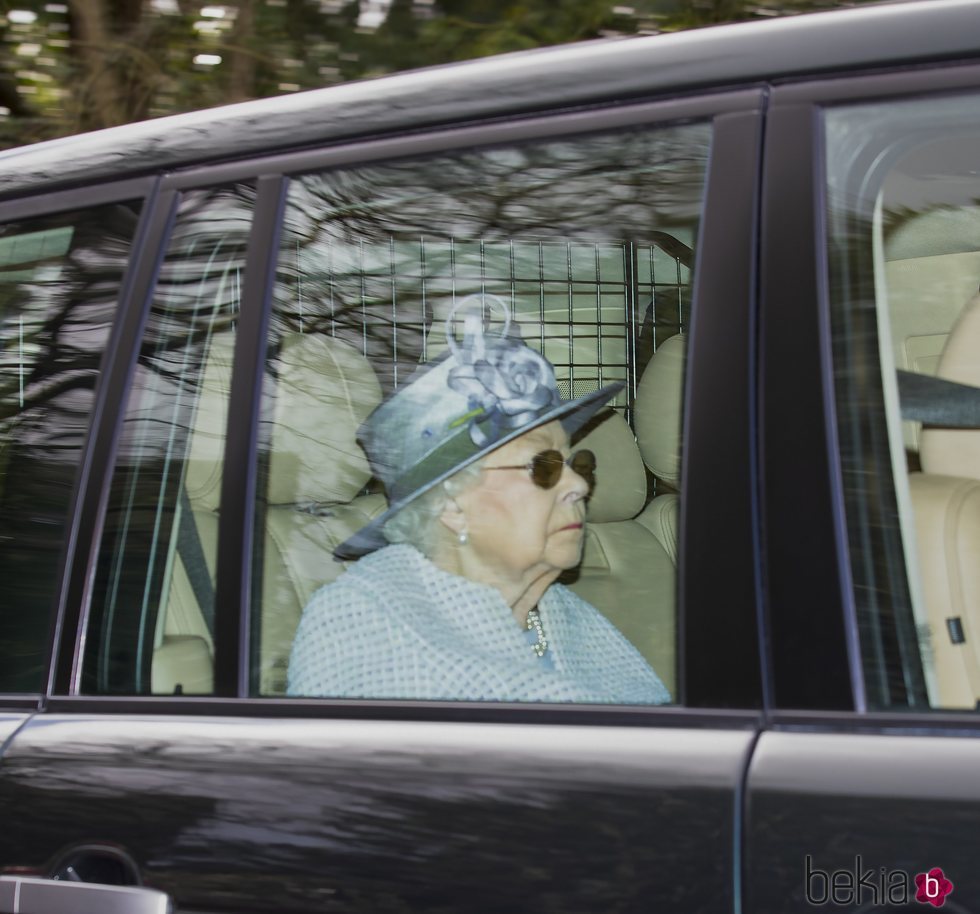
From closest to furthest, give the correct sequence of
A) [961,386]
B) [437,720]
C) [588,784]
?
[588,784] → [437,720] → [961,386]

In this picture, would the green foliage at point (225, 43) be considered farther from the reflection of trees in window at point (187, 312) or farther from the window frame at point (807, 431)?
the window frame at point (807, 431)

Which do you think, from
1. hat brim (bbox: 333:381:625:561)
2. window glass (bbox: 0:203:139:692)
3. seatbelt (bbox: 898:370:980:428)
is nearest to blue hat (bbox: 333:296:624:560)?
hat brim (bbox: 333:381:625:561)

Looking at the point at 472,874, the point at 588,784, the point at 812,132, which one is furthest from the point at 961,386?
the point at 472,874

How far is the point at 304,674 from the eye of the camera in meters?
1.62

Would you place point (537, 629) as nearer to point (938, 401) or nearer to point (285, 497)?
point (285, 497)

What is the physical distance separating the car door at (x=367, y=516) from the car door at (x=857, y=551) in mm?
40

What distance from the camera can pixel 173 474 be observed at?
1.71 m

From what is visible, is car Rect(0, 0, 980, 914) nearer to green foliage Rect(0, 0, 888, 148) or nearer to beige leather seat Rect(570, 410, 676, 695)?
beige leather seat Rect(570, 410, 676, 695)

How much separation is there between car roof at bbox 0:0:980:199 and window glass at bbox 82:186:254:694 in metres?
0.10

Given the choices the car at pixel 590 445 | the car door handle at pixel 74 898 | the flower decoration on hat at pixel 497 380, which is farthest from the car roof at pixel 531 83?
the car door handle at pixel 74 898

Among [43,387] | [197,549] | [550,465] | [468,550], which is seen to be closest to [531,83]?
[550,465]

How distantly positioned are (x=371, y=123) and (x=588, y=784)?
864 millimetres

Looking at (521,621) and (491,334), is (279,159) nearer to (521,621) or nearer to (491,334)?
(491,334)

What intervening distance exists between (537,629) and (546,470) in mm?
225
